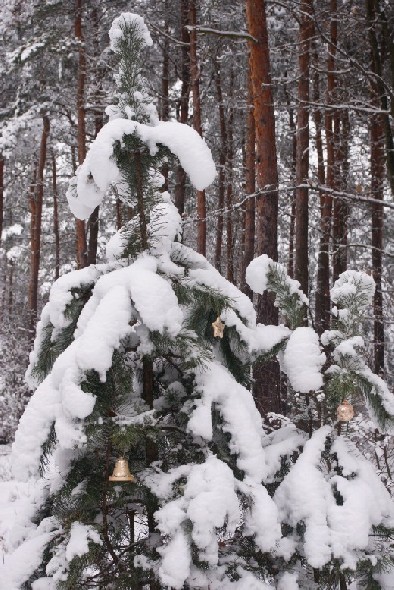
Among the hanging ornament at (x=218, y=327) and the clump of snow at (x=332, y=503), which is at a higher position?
the hanging ornament at (x=218, y=327)

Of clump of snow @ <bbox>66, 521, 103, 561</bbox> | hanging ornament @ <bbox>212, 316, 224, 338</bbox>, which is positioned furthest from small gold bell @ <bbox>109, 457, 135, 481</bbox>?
hanging ornament @ <bbox>212, 316, 224, 338</bbox>

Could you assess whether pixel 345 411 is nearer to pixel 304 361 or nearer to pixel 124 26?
pixel 304 361

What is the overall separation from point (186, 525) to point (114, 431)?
476 millimetres

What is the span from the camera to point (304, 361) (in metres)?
2.96

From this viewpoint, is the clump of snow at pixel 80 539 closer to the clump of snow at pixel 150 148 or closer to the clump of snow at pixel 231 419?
the clump of snow at pixel 231 419

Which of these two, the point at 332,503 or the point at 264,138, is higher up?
the point at 264,138

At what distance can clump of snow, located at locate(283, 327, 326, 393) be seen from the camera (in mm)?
2926

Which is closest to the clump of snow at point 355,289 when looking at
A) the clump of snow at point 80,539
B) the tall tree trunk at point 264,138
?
the clump of snow at point 80,539

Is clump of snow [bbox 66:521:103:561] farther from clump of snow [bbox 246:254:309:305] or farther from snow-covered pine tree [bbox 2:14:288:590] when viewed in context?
clump of snow [bbox 246:254:309:305]

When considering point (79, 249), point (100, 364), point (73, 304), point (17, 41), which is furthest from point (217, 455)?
point (17, 41)

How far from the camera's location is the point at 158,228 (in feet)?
9.55

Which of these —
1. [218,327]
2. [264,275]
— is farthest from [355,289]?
[218,327]

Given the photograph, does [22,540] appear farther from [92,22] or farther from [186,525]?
[92,22]

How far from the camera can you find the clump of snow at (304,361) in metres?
2.93
